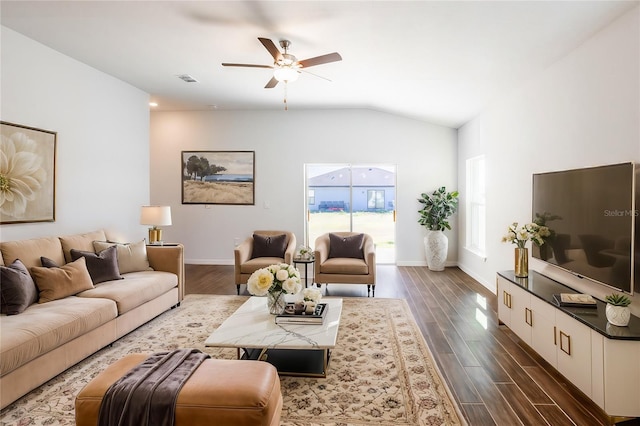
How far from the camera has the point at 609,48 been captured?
2.75 meters

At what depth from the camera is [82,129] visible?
14.6ft

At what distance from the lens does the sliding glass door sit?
7.14 m

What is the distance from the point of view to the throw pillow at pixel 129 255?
4076mm

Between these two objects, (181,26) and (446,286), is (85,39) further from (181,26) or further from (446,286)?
(446,286)

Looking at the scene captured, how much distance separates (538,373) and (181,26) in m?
4.31

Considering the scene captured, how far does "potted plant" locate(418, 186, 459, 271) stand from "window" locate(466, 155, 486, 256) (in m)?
0.32

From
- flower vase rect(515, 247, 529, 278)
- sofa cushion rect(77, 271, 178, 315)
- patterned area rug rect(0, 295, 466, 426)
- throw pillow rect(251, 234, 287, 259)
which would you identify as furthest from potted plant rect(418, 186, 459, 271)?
sofa cushion rect(77, 271, 178, 315)

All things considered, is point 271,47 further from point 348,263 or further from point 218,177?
point 218,177

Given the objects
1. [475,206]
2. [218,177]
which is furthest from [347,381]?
[218,177]

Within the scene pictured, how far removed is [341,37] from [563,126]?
7.49ft

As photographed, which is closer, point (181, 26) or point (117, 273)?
point (181, 26)

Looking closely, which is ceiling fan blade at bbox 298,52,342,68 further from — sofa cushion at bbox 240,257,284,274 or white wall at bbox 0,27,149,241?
white wall at bbox 0,27,149,241

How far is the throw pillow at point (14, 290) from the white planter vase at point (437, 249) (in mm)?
5670

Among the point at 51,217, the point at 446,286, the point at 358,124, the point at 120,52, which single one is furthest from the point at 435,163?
the point at 51,217
